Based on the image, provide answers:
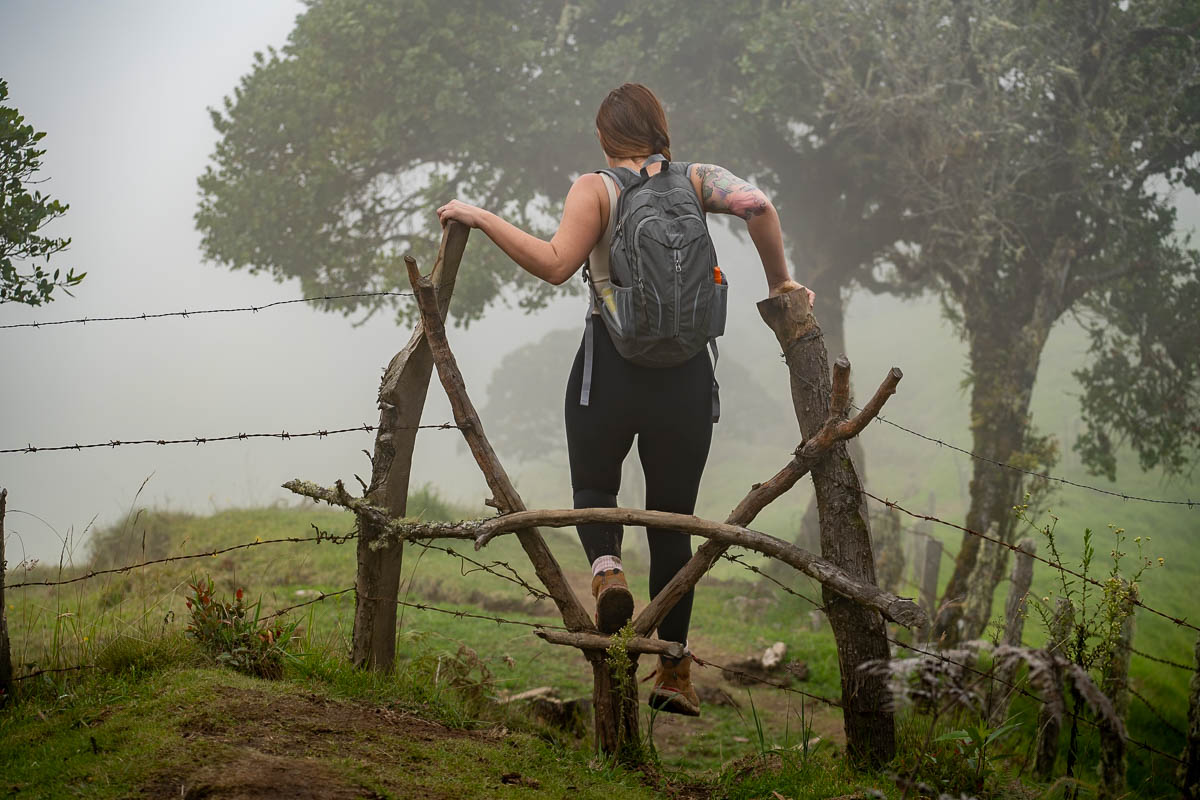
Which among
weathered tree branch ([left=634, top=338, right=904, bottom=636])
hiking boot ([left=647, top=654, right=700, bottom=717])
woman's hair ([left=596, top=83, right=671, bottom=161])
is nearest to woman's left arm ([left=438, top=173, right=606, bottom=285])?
woman's hair ([left=596, top=83, right=671, bottom=161])

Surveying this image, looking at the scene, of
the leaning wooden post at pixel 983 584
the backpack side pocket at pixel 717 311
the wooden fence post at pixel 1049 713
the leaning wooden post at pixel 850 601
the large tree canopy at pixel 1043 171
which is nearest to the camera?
the backpack side pocket at pixel 717 311

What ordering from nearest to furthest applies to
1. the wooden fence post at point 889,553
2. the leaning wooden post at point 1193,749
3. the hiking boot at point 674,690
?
1. the leaning wooden post at point 1193,749
2. the hiking boot at point 674,690
3. the wooden fence post at point 889,553

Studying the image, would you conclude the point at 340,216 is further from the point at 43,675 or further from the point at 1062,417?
the point at 1062,417

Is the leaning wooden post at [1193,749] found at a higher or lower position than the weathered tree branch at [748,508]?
lower

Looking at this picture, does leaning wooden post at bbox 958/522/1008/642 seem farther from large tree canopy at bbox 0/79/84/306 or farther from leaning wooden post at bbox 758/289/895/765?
large tree canopy at bbox 0/79/84/306

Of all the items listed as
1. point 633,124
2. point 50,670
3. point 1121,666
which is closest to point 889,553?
point 1121,666

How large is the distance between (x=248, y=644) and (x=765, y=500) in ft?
8.79

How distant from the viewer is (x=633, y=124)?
3934mm

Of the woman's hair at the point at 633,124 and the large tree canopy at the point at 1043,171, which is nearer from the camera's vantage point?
the woman's hair at the point at 633,124

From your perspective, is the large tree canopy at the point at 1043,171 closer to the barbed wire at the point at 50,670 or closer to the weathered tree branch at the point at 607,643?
the weathered tree branch at the point at 607,643

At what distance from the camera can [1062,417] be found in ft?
103

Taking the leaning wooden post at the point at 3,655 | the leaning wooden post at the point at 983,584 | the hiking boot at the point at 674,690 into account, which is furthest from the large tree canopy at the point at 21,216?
the leaning wooden post at the point at 983,584

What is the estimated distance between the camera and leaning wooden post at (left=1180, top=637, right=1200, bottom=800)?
3129mm

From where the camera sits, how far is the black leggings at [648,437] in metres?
3.91
